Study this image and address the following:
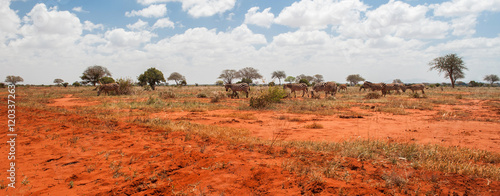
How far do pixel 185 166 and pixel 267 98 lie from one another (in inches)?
407

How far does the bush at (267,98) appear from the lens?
45.3 ft

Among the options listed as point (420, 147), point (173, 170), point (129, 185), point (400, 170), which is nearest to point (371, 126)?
point (420, 147)

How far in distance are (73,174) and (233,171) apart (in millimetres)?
2764

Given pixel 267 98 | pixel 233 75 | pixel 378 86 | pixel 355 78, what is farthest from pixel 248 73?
pixel 267 98

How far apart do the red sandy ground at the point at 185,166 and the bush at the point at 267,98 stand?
21.4ft

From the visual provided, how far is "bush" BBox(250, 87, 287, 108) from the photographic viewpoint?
1380 cm

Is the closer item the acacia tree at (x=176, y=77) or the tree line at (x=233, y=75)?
the tree line at (x=233, y=75)

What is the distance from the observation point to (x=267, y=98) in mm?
14258

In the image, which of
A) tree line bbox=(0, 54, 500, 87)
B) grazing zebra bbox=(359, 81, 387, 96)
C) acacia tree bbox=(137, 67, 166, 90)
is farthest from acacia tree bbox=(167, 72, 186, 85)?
grazing zebra bbox=(359, 81, 387, 96)

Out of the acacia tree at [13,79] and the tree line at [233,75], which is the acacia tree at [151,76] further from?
the acacia tree at [13,79]

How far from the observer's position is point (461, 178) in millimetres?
3529

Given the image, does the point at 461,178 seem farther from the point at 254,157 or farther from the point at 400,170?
the point at 254,157

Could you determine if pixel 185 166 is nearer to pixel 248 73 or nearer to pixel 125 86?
pixel 125 86

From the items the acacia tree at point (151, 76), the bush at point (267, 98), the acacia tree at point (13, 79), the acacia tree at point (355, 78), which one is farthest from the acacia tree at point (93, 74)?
the acacia tree at point (355, 78)
